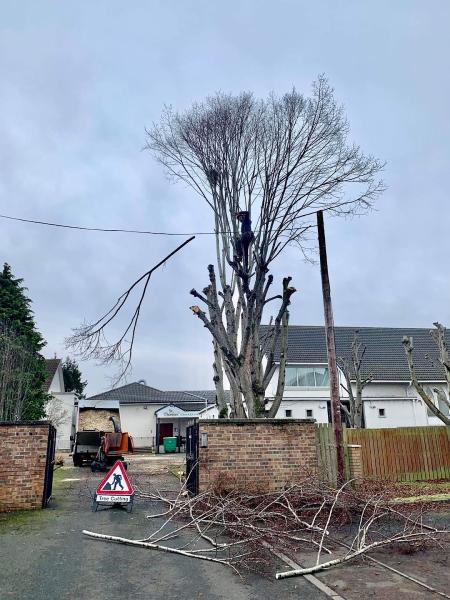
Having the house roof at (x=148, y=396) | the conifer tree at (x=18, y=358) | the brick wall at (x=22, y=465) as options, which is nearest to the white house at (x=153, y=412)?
the house roof at (x=148, y=396)

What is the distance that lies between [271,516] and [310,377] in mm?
22993

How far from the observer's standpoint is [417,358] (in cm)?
3181

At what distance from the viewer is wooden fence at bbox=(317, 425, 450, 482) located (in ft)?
48.7

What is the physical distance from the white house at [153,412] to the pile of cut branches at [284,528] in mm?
29906

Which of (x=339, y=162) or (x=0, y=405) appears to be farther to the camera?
(x=0, y=405)

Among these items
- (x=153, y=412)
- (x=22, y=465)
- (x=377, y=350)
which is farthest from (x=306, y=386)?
(x=22, y=465)

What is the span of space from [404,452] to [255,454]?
683 cm

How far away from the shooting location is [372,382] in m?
29.7

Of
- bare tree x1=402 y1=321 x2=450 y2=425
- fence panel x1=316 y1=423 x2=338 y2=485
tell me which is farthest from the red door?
fence panel x1=316 y1=423 x2=338 y2=485

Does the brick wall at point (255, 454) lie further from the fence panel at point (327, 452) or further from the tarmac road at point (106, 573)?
the tarmac road at point (106, 573)

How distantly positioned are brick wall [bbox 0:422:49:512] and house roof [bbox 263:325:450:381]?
21.5 m

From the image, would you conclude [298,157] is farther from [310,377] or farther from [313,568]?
[310,377]

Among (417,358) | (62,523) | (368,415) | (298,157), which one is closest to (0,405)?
(62,523)

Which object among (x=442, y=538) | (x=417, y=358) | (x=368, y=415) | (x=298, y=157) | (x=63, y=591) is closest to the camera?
(x=63, y=591)
